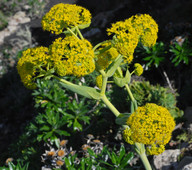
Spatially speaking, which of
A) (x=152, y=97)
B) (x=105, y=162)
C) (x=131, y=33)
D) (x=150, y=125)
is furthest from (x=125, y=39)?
(x=152, y=97)

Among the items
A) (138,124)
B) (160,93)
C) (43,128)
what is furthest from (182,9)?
(138,124)

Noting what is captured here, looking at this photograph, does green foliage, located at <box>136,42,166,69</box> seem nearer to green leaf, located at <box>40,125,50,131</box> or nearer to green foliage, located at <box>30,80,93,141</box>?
green foliage, located at <box>30,80,93,141</box>

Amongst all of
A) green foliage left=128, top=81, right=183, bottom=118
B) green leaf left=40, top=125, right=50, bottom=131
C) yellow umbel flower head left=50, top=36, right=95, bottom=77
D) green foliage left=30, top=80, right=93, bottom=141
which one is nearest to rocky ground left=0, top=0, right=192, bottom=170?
green foliage left=128, top=81, right=183, bottom=118

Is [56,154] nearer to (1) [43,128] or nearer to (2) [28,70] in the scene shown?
(1) [43,128]

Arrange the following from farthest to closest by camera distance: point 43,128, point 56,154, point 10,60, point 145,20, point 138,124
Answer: point 10,60
point 43,128
point 56,154
point 145,20
point 138,124

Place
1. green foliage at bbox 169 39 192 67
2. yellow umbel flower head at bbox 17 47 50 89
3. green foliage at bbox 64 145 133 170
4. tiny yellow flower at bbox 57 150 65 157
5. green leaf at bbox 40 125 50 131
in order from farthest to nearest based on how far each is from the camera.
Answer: green foliage at bbox 169 39 192 67, green leaf at bbox 40 125 50 131, tiny yellow flower at bbox 57 150 65 157, green foliage at bbox 64 145 133 170, yellow umbel flower head at bbox 17 47 50 89

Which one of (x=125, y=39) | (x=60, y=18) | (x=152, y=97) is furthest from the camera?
(x=152, y=97)

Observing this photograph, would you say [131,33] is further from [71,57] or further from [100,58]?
[71,57]
